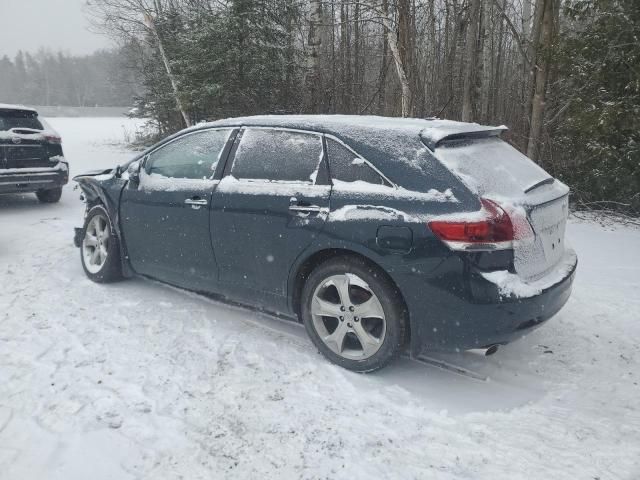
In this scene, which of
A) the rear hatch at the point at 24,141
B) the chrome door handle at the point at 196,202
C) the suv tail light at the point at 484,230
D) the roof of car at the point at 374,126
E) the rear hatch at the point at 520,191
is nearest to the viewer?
the suv tail light at the point at 484,230

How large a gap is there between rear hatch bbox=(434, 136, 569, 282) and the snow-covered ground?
Result: 32.1 inches

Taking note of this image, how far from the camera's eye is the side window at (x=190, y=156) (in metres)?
4.02

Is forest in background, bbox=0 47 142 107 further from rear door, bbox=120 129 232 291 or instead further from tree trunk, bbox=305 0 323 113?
rear door, bbox=120 129 232 291

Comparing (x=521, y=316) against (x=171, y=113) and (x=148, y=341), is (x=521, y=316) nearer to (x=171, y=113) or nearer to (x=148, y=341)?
(x=148, y=341)

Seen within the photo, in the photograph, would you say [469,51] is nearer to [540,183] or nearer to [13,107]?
[540,183]

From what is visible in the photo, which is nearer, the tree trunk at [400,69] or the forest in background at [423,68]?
the forest in background at [423,68]

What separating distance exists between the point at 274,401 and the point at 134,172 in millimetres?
2671

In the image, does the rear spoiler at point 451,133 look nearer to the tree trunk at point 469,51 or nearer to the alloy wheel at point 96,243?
the alloy wheel at point 96,243

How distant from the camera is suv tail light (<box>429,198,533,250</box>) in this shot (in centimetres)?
276

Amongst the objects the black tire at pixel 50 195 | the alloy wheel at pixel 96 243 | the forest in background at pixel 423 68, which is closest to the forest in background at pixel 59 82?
the forest in background at pixel 423 68

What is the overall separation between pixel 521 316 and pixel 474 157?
1.03 meters

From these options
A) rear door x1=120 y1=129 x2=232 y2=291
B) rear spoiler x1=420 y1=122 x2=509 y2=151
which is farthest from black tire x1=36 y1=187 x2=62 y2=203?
rear spoiler x1=420 y1=122 x2=509 y2=151

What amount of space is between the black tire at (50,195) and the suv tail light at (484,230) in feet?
27.4

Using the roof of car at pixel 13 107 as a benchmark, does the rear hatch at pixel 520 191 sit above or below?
below
